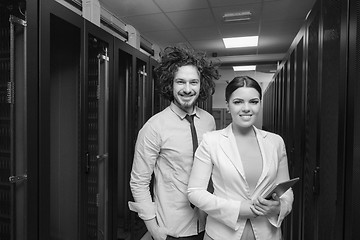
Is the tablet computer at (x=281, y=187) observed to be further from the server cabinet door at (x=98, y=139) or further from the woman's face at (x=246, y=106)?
the server cabinet door at (x=98, y=139)

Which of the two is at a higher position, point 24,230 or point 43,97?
point 43,97

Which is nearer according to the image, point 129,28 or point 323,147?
point 323,147

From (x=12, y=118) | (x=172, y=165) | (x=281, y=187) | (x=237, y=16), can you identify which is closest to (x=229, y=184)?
(x=281, y=187)

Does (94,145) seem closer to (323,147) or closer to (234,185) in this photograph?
(234,185)

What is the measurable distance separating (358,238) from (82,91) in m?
1.43

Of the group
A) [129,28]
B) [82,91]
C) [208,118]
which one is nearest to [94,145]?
[82,91]

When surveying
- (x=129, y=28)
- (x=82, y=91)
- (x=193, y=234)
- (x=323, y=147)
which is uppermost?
(x=129, y=28)

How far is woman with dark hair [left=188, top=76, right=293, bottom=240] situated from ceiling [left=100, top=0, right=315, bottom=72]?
91.5 inches

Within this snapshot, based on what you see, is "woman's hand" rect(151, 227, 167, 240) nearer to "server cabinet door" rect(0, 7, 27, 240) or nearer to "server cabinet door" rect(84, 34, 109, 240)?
"server cabinet door" rect(0, 7, 27, 240)

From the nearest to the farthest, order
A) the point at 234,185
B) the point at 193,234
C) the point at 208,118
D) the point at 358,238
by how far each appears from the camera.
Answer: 1. the point at 358,238
2. the point at 234,185
3. the point at 193,234
4. the point at 208,118

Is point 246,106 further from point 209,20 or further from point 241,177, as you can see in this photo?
point 209,20

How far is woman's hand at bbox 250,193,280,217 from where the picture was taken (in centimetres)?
96

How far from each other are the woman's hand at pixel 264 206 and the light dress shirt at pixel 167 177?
351mm

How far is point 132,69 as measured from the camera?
7.18ft
